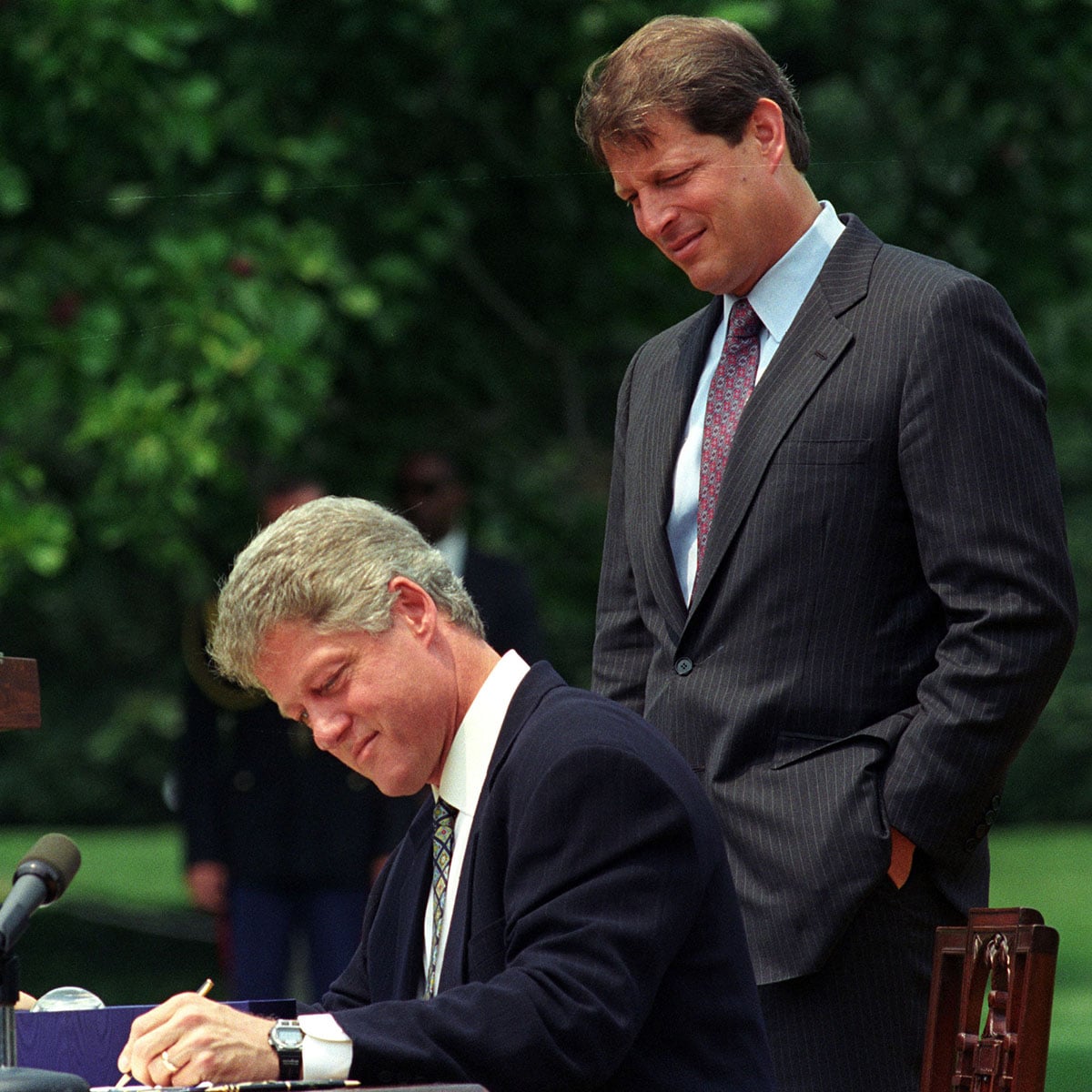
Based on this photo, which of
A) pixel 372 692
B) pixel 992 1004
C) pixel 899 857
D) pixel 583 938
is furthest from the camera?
pixel 899 857

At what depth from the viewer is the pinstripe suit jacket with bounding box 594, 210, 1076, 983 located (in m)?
Answer: 2.44

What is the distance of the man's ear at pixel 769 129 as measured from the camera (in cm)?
267

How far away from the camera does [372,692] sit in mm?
2184

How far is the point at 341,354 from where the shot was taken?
6500 mm

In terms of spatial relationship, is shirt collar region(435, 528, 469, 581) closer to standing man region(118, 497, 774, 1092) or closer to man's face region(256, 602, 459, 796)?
standing man region(118, 497, 774, 1092)

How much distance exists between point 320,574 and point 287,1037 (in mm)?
494

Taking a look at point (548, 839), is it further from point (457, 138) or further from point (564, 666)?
point (564, 666)

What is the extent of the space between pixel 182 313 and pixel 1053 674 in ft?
11.1

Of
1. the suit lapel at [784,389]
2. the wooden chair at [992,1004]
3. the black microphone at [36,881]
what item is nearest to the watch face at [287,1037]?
the black microphone at [36,881]

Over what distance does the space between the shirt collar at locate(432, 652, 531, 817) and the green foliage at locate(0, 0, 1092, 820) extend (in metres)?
3.19

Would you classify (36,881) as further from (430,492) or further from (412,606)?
(430,492)

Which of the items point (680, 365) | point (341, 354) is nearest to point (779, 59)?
point (341, 354)

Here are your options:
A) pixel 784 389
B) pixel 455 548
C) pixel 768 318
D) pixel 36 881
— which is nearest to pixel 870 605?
pixel 784 389

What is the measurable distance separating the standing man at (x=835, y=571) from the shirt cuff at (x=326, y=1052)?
2.50ft
